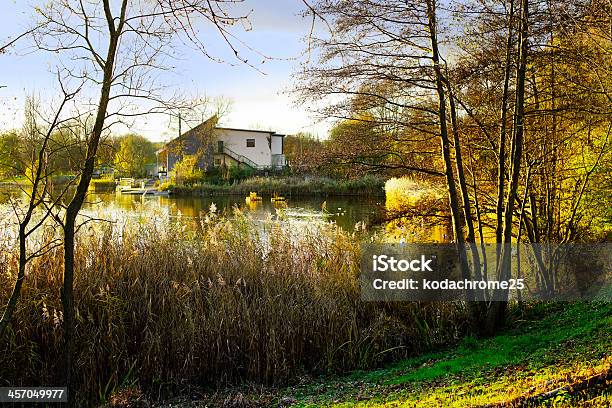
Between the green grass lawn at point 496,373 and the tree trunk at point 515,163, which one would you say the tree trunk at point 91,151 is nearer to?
the green grass lawn at point 496,373

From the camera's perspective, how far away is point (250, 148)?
44.3m

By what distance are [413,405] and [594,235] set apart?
561cm

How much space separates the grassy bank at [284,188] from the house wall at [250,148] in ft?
33.9

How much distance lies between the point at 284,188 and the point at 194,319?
87.7ft

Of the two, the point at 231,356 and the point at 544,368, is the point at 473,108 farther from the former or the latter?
the point at 231,356

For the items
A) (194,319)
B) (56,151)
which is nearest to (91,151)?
(56,151)

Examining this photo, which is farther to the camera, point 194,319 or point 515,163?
point 515,163

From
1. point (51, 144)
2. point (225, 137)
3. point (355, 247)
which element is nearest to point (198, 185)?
point (225, 137)

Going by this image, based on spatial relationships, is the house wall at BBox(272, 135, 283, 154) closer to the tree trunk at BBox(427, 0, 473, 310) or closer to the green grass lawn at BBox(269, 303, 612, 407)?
the tree trunk at BBox(427, 0, 473, 310)

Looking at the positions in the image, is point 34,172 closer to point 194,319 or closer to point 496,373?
point 194,319

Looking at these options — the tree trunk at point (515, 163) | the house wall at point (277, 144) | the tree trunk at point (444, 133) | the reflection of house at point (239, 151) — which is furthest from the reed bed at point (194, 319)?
the house wall at point (277, 144)

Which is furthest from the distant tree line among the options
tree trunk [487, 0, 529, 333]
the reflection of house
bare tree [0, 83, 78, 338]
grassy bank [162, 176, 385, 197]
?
the reflection of house

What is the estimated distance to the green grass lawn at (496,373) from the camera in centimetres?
321

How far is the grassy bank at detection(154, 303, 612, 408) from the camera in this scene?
299 centimetres
